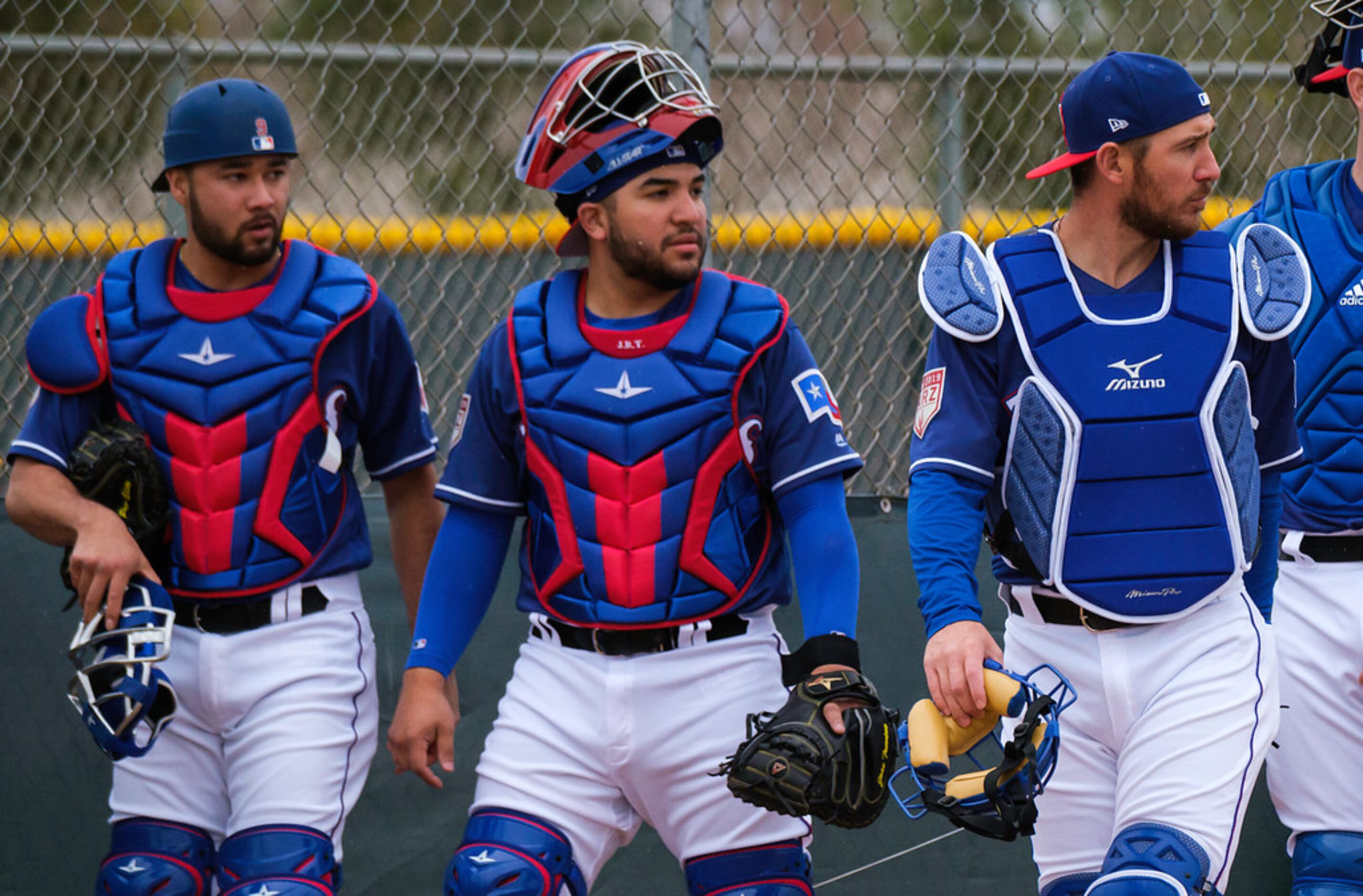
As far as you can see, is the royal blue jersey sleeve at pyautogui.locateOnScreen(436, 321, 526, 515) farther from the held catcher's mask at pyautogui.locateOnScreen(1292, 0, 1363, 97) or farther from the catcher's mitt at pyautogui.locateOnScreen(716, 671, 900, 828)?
the held catcher's mask at pyautogui.locateOnScreen(1292, 0, 1363, 97)

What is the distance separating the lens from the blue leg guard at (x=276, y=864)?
308cm

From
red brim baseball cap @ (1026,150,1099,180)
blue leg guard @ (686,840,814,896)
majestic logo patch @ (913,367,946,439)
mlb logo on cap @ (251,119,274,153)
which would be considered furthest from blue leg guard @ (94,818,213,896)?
red brim baseball cap @ (1026,150,1099,180)

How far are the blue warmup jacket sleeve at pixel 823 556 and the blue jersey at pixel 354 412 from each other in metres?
0.94

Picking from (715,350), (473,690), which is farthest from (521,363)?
(473,690)

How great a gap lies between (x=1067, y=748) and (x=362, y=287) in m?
1.72

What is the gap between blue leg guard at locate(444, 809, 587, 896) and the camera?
9.35 feet

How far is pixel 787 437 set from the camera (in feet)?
9.98

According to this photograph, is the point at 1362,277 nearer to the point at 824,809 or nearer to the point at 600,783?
the point at 824,809

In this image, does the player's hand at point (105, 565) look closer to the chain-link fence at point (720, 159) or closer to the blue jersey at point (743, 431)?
the blue jersey at point (743, 431)

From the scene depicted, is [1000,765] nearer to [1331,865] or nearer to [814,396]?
[814,396]

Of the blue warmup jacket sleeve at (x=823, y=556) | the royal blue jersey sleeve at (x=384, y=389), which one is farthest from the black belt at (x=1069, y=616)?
the royal blue jersey sleeve at (x=384, y=389)

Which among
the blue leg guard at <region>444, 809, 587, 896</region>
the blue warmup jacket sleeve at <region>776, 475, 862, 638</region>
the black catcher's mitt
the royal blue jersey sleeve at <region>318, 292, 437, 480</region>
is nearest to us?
the blue leg guard at <region>444, 809, 587, 896</region>

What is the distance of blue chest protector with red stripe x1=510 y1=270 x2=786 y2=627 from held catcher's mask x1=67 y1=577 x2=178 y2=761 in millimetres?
742

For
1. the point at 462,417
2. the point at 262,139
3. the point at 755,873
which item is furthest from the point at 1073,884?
the point at 262,139
